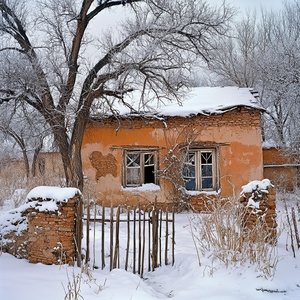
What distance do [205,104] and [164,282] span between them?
827 cm

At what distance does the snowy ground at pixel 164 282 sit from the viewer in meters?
4.18

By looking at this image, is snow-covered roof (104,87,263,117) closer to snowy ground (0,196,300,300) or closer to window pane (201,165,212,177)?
window pane (201,165,212,177)

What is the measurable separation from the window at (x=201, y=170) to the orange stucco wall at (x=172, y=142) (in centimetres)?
30

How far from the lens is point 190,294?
432cm

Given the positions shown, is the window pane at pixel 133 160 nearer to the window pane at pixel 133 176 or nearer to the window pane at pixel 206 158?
the window pane at pixel 133 176

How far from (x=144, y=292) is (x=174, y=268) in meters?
1.52

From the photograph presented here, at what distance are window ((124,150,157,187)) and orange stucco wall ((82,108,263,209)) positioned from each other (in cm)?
30

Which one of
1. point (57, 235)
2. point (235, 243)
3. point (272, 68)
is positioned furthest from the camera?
point (272, 68)

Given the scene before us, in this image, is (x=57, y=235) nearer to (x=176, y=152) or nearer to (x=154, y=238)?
(x=154, y=238)

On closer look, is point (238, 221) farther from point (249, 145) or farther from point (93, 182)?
point (93, 182)

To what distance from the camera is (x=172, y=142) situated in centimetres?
A: 1197

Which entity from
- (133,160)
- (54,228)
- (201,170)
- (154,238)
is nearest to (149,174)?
(133,160)

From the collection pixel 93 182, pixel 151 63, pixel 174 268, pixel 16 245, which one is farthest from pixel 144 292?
pixel 93 182

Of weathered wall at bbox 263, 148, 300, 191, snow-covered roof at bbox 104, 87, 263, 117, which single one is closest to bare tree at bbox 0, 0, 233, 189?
snow-covered roof at bbox 104, 87, 263, 117
